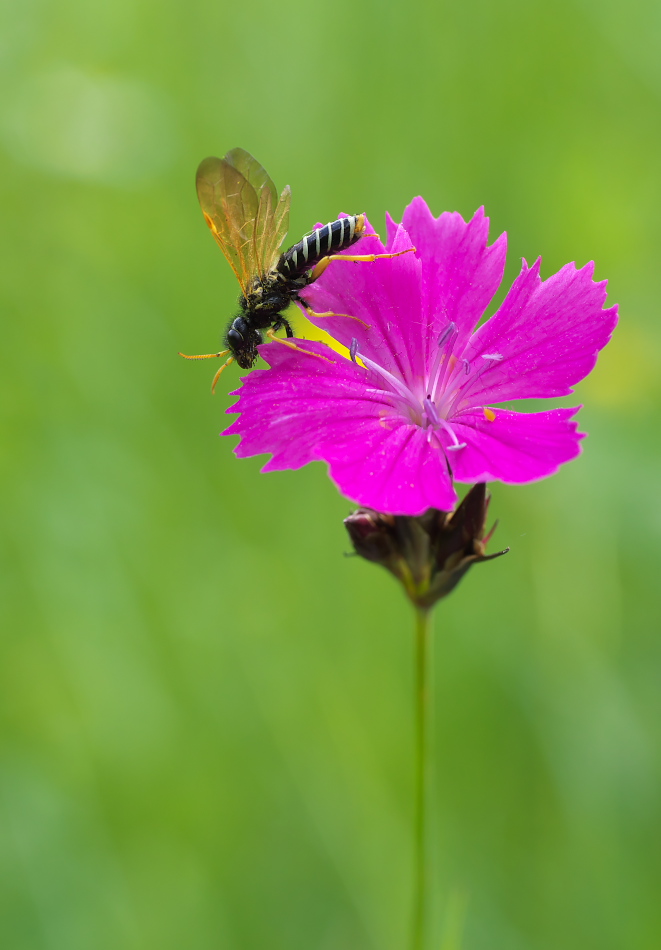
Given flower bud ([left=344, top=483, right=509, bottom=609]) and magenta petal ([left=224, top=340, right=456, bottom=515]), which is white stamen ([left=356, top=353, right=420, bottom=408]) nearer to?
magenta petal ([left=224, top=340, right=456, bottom=515])

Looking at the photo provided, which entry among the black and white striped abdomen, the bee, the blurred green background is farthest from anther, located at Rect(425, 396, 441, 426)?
the blurred green background

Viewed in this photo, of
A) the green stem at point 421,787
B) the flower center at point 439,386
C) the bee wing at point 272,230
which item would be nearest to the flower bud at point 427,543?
the green stem at point 421,787

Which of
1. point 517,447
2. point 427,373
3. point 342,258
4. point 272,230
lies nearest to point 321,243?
point 342,258

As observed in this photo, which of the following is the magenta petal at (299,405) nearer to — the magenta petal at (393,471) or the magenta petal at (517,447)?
the magenta petal at (393,471)

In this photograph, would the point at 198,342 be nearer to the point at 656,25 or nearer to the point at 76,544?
the point at 76,544

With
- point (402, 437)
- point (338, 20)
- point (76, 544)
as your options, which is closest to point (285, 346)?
point (402, 437)

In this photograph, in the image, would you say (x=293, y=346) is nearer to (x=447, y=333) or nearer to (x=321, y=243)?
(x=321, y=243)
